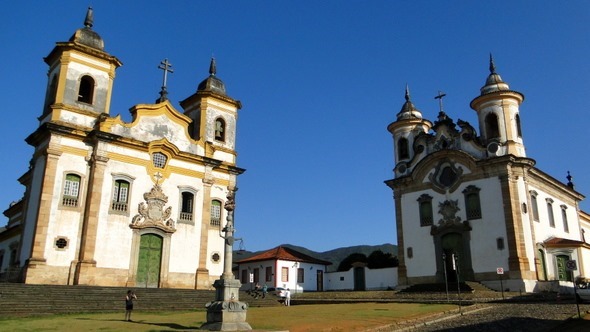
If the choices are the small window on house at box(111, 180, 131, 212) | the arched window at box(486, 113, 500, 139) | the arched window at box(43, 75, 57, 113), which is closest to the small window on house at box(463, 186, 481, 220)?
the arched window at box(486, 113, 500, 139)

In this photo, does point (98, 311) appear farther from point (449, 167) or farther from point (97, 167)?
point (449, 167)

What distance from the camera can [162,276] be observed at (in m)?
26.4

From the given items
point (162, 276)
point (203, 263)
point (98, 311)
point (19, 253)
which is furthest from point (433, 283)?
point (19, 253)

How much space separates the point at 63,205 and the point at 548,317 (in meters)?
21.5

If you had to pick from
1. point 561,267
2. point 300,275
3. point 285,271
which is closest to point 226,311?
point 561,267

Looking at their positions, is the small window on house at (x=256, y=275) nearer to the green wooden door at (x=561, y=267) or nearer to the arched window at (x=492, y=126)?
the arched window at (x=492, y=126)

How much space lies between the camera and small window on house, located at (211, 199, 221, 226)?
97.1 feet

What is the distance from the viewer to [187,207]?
2869cm

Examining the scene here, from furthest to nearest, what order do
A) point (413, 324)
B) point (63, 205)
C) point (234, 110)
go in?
point (234, 110) < point (63, 205) < point (413, 324)

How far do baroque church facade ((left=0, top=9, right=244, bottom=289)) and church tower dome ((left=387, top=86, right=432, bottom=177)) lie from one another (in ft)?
44.3

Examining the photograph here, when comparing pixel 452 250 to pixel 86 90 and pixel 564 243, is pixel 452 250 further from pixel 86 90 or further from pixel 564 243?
pixel 86 90

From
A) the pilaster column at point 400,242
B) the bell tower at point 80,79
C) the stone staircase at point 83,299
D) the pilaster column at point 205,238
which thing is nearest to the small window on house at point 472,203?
the pilaster column at point 400,242

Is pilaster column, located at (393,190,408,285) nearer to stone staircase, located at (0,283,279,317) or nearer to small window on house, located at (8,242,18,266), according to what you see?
stone staircase, located at (0,283,279,317)

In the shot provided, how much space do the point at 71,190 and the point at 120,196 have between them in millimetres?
2445
